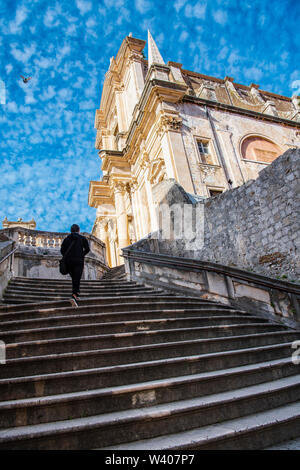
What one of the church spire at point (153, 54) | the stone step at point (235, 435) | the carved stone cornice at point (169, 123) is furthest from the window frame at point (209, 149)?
the stone step at point (235, 435)

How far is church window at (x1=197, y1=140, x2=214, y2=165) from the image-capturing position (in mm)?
17095

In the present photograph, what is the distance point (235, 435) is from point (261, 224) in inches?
209

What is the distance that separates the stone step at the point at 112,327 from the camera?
149 inches

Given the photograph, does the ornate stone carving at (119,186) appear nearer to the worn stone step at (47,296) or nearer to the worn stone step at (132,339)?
the worn stone step at (47,296)

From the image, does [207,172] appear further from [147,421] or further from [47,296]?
[147,421]

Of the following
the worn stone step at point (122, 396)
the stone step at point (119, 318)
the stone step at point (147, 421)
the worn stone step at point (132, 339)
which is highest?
the stone step at point (119, 318)

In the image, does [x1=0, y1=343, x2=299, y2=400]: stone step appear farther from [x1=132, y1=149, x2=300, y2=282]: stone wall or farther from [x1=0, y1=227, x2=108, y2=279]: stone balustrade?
[x1=0, y1=227, x2=108, y2=279]: stone balustrade

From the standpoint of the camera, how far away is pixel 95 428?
2336 millimetres

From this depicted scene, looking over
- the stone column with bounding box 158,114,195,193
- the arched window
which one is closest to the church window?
the stone column with bounding box 158,114,195,193

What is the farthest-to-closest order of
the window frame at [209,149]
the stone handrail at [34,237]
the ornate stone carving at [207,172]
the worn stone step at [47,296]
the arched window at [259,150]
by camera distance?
the arched window at [259,150] < the window frame at [209,149] < the ornate stone carving at [207,172] < the stone handrail at [34,237] < the worn stone step at [47,296]

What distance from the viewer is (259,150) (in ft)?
65.0

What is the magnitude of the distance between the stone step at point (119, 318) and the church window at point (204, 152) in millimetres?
13233

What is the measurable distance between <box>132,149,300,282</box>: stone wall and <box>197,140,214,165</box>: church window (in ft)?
29.6

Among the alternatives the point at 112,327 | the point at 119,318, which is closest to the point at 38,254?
the point at 119,318
